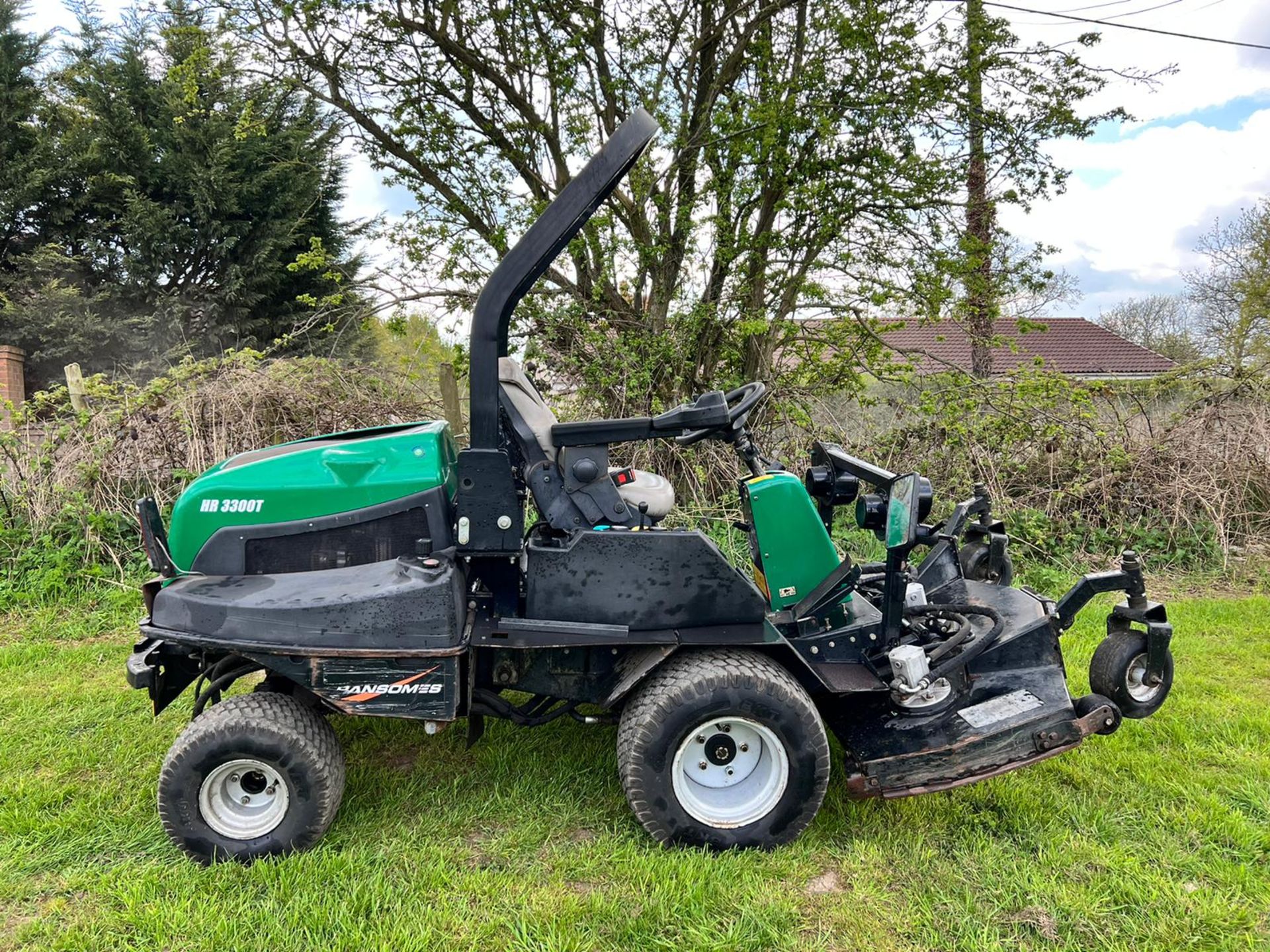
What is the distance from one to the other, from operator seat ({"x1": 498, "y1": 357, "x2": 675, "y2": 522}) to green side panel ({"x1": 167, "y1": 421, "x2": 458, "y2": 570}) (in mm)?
315

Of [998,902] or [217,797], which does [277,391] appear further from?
[998,902]

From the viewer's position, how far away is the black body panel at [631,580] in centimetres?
262

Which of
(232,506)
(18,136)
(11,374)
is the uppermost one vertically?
(18,136)

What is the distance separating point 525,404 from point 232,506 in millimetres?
1063

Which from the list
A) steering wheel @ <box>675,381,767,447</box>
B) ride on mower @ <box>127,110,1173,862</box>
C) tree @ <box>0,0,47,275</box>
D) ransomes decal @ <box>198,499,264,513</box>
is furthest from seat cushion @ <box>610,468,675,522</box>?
tree @ <box>0,0,47,275</box>

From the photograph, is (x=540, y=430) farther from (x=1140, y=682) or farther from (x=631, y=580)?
(x=1140, y=682)

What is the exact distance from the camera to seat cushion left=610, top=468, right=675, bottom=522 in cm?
298

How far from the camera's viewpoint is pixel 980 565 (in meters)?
3.62

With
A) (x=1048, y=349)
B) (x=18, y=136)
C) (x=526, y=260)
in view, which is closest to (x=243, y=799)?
(x=526, y=260)

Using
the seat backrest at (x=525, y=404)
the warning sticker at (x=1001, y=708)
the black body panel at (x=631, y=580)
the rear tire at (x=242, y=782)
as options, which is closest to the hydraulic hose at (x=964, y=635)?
the warning sticker at (x=1001, y=708)

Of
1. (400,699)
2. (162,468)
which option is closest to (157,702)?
(400,699)

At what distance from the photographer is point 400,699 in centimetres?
254

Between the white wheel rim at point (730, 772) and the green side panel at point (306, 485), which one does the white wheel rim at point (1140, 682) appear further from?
the green side panel at point (306, 485)

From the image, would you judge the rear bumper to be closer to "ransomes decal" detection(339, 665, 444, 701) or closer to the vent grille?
the vent grille
